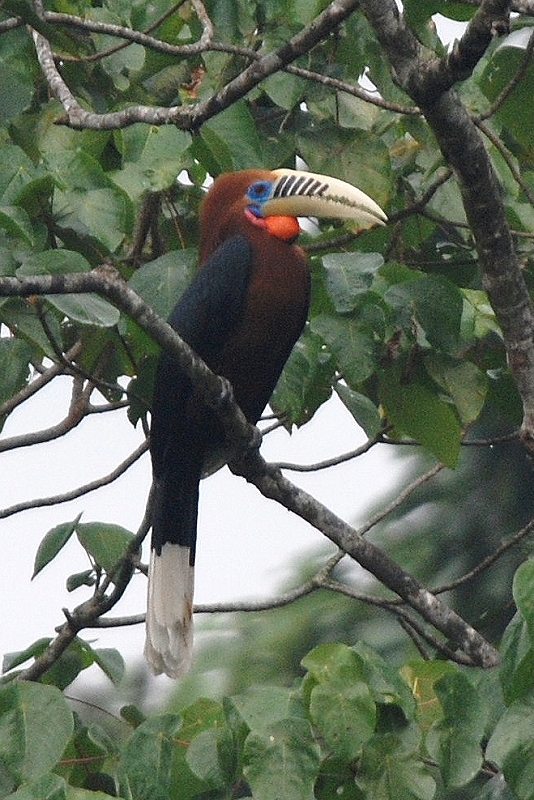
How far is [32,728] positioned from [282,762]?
1.54 ft

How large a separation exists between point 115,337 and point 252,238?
608 millimetres

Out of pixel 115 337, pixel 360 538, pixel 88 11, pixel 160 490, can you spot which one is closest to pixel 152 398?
pixel 115 337

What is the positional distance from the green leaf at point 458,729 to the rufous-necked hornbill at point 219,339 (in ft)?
4.62

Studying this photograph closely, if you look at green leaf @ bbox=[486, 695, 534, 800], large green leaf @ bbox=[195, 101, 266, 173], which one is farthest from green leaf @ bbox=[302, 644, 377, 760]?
large green leaf @ bbox=[195, 101, 266, 173]

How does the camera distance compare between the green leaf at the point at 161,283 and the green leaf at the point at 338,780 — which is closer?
the green leaf at the point at 338,780

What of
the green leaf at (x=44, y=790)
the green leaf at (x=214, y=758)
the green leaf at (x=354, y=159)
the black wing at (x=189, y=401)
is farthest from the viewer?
the black wing at (x=189, y=401)

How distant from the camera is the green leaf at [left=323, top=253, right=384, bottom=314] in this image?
3002mm

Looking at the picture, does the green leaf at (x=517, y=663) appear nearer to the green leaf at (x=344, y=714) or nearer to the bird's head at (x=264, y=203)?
the green leaf at (x=344, y=714)

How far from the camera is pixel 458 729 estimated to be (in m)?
2.48

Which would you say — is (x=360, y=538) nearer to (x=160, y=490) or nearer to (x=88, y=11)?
(x=160, y=490)

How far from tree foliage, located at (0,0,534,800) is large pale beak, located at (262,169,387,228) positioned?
72 millimetres

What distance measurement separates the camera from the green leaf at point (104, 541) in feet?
11.0

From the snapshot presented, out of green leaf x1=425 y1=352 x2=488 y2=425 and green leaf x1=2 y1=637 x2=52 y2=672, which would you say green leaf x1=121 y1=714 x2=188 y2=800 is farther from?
green leaf x1=425 y1=352 x2=488 y2=425

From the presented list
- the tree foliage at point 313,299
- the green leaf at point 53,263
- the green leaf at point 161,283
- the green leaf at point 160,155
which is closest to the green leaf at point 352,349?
the tree foliage at point 313,299
